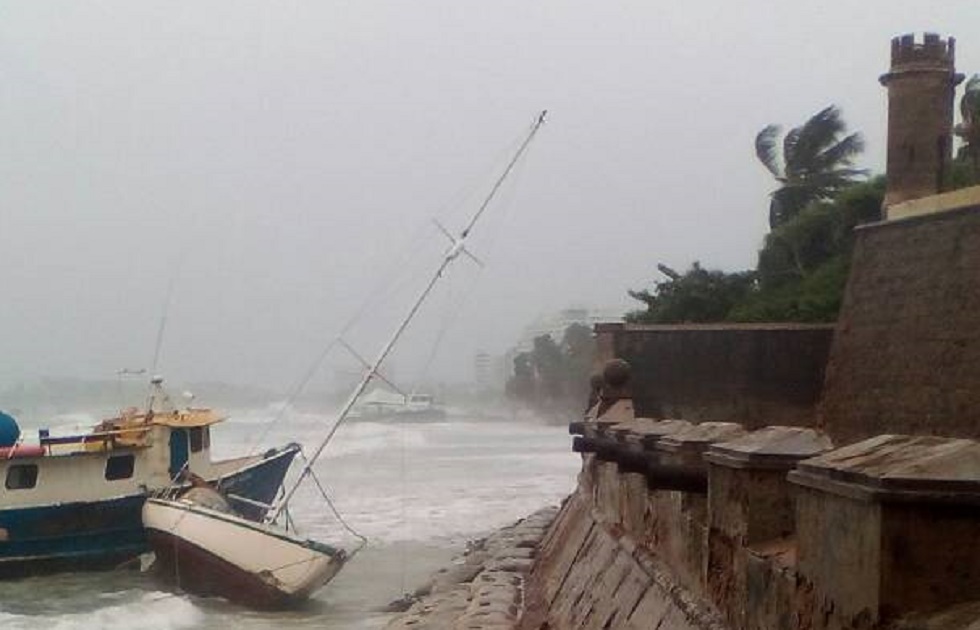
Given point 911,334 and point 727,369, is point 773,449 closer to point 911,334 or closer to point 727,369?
point 911,334

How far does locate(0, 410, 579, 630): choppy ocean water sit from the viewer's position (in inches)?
807

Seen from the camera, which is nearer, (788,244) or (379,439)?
(788,244)

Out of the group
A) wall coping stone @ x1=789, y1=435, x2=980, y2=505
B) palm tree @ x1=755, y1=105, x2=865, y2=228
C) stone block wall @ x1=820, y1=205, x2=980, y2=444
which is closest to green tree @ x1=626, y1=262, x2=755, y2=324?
palm tree @ x1=755, y1=105, x2=865, y2=228

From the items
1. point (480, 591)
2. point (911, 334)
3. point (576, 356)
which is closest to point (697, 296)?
point (480, 591)

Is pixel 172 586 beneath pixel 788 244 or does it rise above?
beneath

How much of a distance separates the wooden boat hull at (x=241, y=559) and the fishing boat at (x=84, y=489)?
2377 mm

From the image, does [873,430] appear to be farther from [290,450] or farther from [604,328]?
[290,450]

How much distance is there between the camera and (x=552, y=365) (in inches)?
4405

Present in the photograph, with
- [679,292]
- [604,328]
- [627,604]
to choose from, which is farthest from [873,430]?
[679,292]

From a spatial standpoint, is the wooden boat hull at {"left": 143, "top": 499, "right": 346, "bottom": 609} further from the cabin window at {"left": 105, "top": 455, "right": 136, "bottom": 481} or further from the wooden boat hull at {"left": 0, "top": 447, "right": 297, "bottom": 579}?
the cabin window at {"left": 105, "top": 455, "right": 136, "bottom": 481}

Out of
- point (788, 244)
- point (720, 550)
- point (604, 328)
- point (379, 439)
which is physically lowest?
point (379, 439)

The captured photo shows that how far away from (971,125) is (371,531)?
17489 millimetres

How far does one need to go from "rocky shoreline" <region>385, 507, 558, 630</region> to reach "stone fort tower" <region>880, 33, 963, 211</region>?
8.79 meters

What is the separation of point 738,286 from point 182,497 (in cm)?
1754
